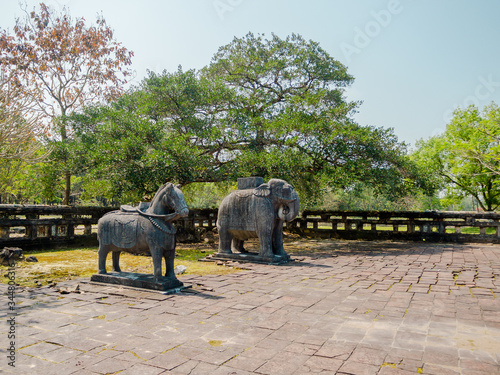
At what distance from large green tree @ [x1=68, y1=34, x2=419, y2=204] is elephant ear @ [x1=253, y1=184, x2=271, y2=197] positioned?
3.01 m

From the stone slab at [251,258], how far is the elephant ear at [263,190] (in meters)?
1.49

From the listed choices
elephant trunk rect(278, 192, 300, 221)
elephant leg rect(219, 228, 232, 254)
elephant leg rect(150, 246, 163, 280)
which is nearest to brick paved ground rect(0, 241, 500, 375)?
elephant leg rect(150, 246, 163, 280)

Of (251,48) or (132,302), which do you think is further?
(251,48)

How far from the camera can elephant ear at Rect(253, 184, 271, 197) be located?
356 inches

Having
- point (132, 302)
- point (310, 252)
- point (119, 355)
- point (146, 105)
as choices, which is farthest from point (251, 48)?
point (119, 355)

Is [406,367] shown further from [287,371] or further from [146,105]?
[146,105]

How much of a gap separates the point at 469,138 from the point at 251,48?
16.6 meters

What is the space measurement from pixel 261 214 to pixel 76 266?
14.3ft

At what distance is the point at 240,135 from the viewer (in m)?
13.8

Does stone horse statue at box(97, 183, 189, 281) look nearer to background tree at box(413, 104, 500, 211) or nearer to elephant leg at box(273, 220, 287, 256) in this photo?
elephant leg at box(273, 220, 287, 256)

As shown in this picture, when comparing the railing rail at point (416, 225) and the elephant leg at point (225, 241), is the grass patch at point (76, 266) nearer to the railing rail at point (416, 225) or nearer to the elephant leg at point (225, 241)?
the elephant leg at point (225, 241)

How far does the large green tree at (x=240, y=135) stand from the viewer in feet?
38.7

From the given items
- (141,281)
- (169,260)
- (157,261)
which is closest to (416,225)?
(169,260)

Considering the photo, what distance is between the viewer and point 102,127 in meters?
12.6
